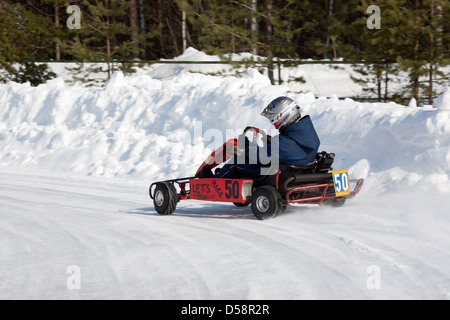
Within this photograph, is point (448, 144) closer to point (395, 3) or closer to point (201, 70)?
point (395, 3)

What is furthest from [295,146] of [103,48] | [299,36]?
[103,48]

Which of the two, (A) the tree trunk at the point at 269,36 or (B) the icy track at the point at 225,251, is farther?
(A) the tree trunk at the point at 269,36

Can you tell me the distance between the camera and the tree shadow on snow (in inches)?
344

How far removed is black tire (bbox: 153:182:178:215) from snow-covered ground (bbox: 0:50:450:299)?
25cm

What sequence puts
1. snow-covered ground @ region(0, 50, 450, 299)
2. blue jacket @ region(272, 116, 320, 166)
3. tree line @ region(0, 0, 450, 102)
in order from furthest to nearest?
tree line @ region(0, 0, 450, 102), blue jacket @ region(272, 116, 320, 166), snow-covered ground @ region(0, 50, 450, 299)

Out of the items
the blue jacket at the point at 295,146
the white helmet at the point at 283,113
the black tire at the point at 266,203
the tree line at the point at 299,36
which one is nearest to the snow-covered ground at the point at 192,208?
the black tire at the point at 266,203

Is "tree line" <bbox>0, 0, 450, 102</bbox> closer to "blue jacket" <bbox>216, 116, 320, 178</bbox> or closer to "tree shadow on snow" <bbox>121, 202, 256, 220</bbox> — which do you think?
"tree shadow on snow" <bbox>121, 202, 256, 220</bbox>

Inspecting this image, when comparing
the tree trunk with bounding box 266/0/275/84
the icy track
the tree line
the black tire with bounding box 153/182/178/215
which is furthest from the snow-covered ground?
the tree trunk with bounding box 266/0/275/84

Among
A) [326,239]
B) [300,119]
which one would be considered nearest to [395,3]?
[300,119]

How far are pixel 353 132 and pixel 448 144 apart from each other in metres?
1.97

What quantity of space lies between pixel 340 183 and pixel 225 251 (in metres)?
2.34

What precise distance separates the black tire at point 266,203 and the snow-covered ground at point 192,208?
149 millimetres

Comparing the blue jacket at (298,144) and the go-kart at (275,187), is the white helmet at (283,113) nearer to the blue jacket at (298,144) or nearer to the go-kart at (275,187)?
the blue jacket at (298,144)

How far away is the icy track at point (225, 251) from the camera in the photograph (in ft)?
16.7
